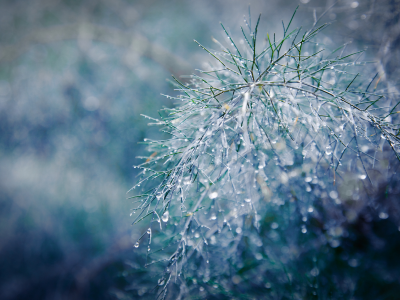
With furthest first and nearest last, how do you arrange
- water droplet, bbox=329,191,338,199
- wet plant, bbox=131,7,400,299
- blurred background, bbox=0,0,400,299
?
1. blurred background, bbox=0,0,400,299
2. water droplet, bbox=329,191,338,199
3. wet plant, bbox=131,7,400,299

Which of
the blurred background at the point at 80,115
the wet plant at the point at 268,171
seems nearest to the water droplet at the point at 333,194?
the wet plant at the point at 268,171

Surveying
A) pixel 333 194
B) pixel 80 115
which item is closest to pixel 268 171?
pixel 333 194

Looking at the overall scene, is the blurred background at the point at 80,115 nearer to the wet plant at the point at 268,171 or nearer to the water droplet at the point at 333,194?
the wet plant at the point at 268,171

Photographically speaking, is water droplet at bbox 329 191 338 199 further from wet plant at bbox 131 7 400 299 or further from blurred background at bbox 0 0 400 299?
blurred background at bbox 0 0 400 299

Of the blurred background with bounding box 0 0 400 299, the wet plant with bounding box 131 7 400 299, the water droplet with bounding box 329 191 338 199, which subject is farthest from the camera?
the blurred background with bounding box 0 0 400 299

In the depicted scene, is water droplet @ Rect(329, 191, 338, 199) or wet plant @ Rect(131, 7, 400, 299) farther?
water droplet @ Rect(329, 191, 338, 199)

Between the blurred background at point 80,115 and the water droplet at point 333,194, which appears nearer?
the water droplet at point 333,194

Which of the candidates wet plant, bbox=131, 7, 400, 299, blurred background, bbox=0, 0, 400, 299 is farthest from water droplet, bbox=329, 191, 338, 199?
blurred background, bbox=0, 0, 400, 299
